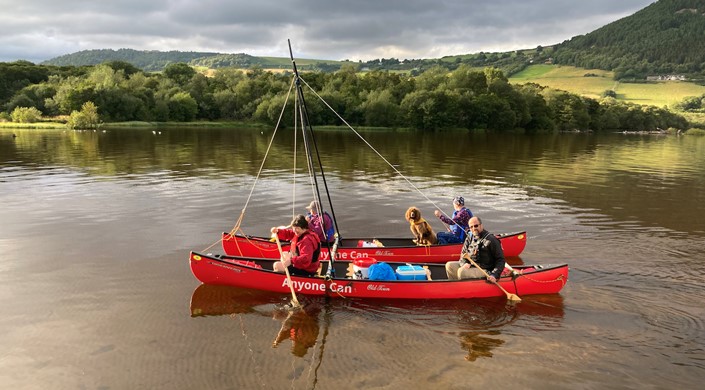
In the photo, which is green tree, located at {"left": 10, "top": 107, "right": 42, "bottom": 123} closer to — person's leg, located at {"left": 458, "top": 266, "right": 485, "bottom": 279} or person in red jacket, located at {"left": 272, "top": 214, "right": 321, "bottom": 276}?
person in red jacket, located at {"left": 272, "top": 214, "right": 321, "bottom": 276}

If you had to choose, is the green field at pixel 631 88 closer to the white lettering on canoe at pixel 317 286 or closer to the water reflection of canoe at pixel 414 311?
the water reflection of canoe at pixel 414 311

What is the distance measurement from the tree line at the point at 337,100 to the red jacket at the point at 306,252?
303 ft

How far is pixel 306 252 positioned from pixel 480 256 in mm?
4705

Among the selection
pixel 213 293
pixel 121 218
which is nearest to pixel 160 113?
pixel 121 218

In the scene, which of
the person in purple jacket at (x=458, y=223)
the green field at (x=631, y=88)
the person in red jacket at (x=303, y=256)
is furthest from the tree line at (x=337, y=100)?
the person in red jacket at (x=303, y=256)

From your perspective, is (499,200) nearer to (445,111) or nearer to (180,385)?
(180,385)

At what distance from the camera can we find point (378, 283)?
1277 cm

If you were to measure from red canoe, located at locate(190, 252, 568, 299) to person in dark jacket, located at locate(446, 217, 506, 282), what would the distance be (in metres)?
0.30

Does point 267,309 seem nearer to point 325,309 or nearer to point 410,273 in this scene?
point 325,309

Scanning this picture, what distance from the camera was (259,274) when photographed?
13141 millimetres

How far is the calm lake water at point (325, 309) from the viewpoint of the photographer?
9594 millimetres

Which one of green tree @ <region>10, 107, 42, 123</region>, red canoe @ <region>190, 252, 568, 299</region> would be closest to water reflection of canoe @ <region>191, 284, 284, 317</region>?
red canoe @ <region>190, 252, 568, 299</region>

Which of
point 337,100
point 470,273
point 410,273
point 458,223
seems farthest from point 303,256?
point 337,100

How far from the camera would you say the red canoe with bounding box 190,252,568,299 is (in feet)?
41.9
